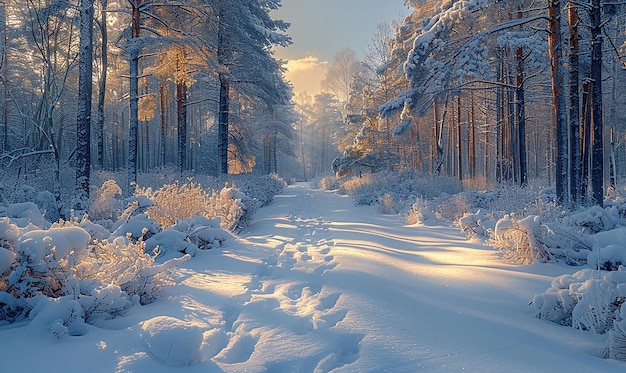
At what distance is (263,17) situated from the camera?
51.1 ft

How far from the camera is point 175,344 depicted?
80.4 inches

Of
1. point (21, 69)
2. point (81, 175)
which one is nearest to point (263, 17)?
point (81, 175)

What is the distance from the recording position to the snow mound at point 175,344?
79.6 inches

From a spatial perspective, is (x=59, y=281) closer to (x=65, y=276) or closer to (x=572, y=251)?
(x=65, y=276)

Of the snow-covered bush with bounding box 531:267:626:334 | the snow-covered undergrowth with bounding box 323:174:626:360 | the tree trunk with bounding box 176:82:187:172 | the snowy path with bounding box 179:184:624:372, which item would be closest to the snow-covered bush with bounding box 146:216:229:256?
the snowy path with bounding box 179:184:624:372

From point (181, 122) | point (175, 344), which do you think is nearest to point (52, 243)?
point (175, 344)

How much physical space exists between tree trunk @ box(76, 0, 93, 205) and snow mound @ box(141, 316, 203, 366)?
612cm

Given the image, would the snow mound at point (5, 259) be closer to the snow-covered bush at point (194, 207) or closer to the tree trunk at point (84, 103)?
the snow-covered bush at point (194, 207)

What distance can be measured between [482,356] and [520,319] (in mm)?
719

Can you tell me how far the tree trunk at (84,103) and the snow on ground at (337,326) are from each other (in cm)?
445

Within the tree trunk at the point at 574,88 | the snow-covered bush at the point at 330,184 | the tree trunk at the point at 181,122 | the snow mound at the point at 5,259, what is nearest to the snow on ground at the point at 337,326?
the snow mound at the point at 5,259

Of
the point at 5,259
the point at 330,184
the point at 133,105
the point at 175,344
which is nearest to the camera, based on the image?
the point at 175,344

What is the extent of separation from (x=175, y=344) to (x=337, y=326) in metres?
1.14

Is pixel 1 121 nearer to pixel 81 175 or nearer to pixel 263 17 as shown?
pixel 263 17
